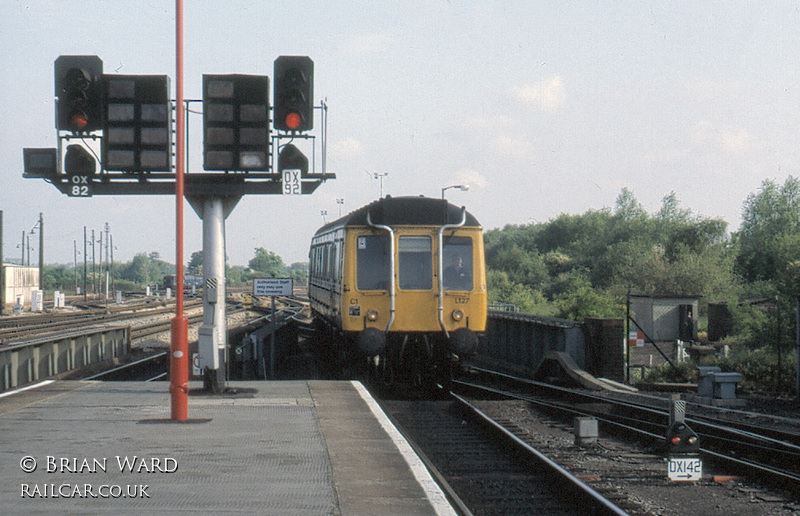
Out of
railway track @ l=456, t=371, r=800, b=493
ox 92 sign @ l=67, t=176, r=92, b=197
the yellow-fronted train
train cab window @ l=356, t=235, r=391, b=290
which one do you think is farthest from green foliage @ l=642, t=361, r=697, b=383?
ox 92 sign @ l=67, t=176, r=92, b=197

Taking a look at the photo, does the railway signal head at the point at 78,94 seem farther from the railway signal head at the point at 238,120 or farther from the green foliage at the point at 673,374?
the green foliage at the point at 673,374

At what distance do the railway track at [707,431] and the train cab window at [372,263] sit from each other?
3.29 metres

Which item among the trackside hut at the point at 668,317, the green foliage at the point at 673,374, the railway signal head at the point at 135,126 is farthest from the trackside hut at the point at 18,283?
the railway signal head at the point at 135,126

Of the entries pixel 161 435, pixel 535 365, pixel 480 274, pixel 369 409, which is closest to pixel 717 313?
pixel 535 365

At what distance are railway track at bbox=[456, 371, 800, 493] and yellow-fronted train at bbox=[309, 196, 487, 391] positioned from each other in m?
1.95

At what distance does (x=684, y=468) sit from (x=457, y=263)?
23.8 ft

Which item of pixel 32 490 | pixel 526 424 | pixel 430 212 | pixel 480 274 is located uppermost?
pixel 430 212

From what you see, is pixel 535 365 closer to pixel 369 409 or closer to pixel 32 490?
pixel 369 409

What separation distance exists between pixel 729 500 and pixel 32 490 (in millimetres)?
5882

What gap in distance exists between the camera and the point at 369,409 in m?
10.2

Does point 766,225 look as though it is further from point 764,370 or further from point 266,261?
point 764,370

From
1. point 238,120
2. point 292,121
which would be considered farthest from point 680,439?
point 238,120

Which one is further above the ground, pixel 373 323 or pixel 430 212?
pixel 430 212

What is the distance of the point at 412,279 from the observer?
47.9 feet
